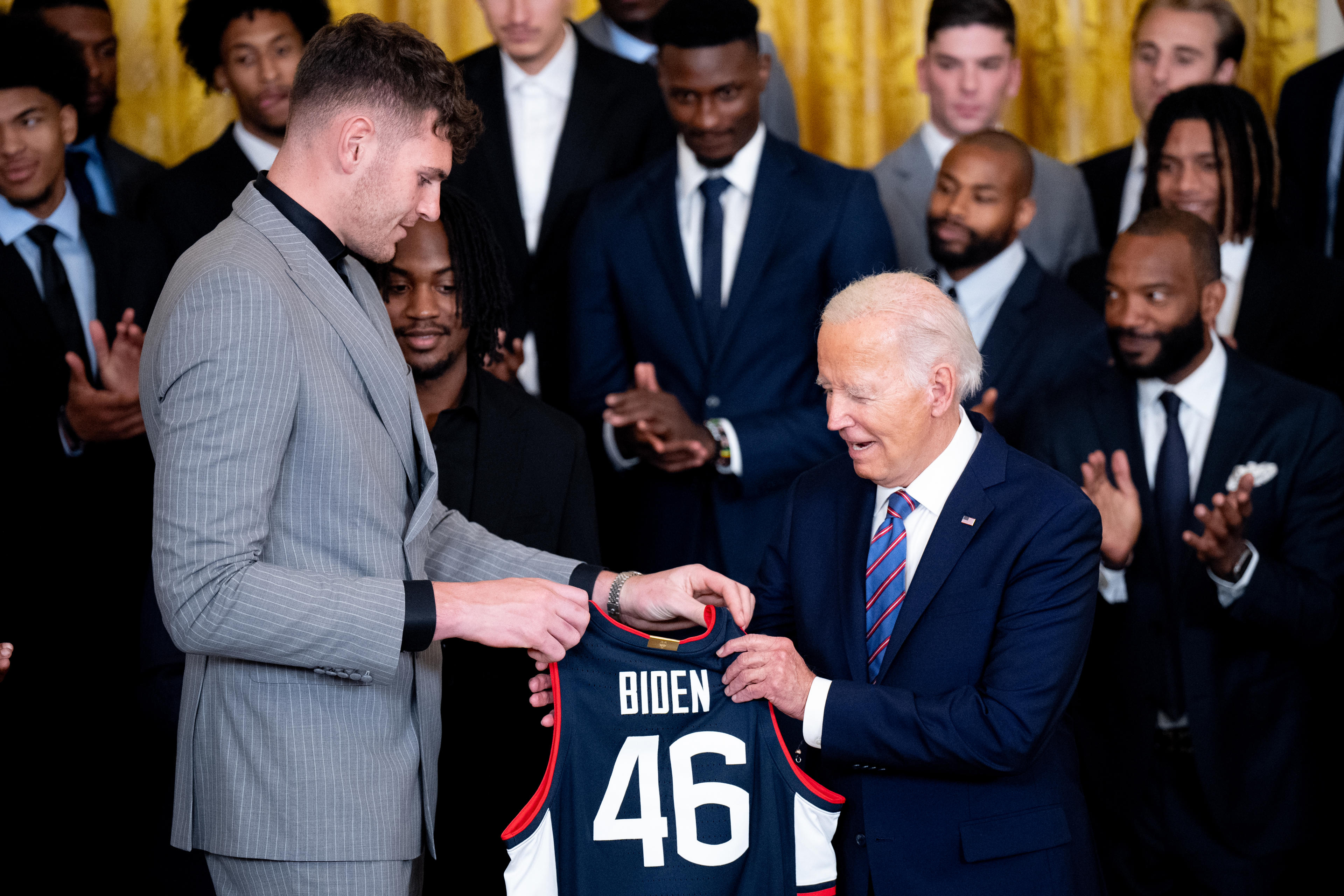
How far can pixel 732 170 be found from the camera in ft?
12.6

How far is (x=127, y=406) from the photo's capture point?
355cm

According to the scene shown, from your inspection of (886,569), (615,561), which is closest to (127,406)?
(615,561)

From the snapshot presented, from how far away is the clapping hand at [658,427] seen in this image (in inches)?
134

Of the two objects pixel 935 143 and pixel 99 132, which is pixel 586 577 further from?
pixel 99 132

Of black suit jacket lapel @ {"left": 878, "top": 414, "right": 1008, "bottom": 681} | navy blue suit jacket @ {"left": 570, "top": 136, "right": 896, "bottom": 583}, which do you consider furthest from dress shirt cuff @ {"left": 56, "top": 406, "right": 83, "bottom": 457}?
black suit jacket lapel @ {"left": 878, "top": 414, "right": 1008, "bottom": 681}

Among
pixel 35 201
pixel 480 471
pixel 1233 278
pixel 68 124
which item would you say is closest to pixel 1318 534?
pixel 1233 278

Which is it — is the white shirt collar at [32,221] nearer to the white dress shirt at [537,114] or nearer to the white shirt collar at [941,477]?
the white dress shirt at [537,114]

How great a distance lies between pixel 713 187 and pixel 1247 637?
1846 mm

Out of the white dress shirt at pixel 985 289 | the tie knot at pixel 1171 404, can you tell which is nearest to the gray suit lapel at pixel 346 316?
the tie knot at pixel 1171 404

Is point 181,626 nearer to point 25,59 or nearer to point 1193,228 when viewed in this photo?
point 25,59

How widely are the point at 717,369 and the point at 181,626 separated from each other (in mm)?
1998

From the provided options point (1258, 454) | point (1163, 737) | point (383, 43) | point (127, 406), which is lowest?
point (1163, 737)

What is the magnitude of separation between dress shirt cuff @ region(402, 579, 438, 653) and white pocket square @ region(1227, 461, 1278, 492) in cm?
219

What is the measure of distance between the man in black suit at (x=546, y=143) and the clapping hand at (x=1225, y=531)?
184cm
